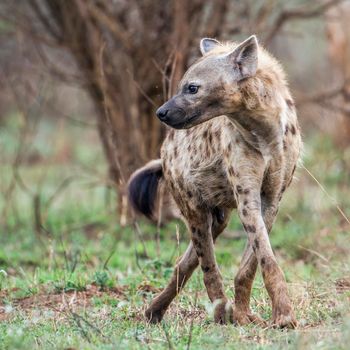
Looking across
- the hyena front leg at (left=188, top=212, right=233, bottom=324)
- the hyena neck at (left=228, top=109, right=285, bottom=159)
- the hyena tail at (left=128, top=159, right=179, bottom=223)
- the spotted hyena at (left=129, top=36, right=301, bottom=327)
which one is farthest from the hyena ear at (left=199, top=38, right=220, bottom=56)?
the hyena front leg at (left=188, top=212, right=233, bottom=324)

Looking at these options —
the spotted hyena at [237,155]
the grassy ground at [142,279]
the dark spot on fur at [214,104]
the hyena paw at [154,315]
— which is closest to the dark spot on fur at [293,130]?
the spotted hyena at [237,155]

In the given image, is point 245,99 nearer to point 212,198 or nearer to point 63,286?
point 212,198

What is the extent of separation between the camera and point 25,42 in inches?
401

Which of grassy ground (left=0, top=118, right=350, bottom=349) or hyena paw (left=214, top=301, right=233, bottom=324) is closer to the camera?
grassy ground (left=0, top=118, right=350, bottom=349)

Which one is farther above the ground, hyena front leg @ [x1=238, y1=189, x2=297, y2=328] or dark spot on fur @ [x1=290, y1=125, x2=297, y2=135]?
dark spot on fur @ [x1=290, y1=125, x2=297, y2=135]

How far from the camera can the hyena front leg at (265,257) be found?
430cm

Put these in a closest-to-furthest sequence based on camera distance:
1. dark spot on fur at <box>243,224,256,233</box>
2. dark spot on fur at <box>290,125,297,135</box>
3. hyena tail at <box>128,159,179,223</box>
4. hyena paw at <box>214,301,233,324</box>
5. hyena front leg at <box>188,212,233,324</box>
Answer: dark spot on fur at <box>243,224,256,233</box> < hyena paw at <box>214,301,233,324</box> < dark spot on fur at <box>290,125,297,135</box> < hyena front leg at <box>188,212,233,324</box> < hyena tail at <box>128,159,179,223</box>

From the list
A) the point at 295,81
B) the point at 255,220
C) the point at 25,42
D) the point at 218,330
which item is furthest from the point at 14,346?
the point at 295,81

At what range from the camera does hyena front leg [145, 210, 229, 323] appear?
4965mm

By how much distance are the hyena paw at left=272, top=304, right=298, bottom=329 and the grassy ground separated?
0.06m

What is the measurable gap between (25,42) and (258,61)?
5963mm

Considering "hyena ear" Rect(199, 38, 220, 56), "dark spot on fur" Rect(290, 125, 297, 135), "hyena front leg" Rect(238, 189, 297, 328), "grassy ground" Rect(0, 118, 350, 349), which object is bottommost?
"grassy ground" Rect(0, 118, 350, 349)

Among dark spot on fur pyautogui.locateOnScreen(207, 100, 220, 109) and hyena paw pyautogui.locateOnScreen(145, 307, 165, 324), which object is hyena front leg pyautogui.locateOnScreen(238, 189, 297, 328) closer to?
dark spot on fur pyautogui.locateOnScreen(207, 100, 220, 109)

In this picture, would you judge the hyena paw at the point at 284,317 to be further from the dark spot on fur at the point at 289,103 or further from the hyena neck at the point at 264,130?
the dark spot on fur at the point at 289,103
